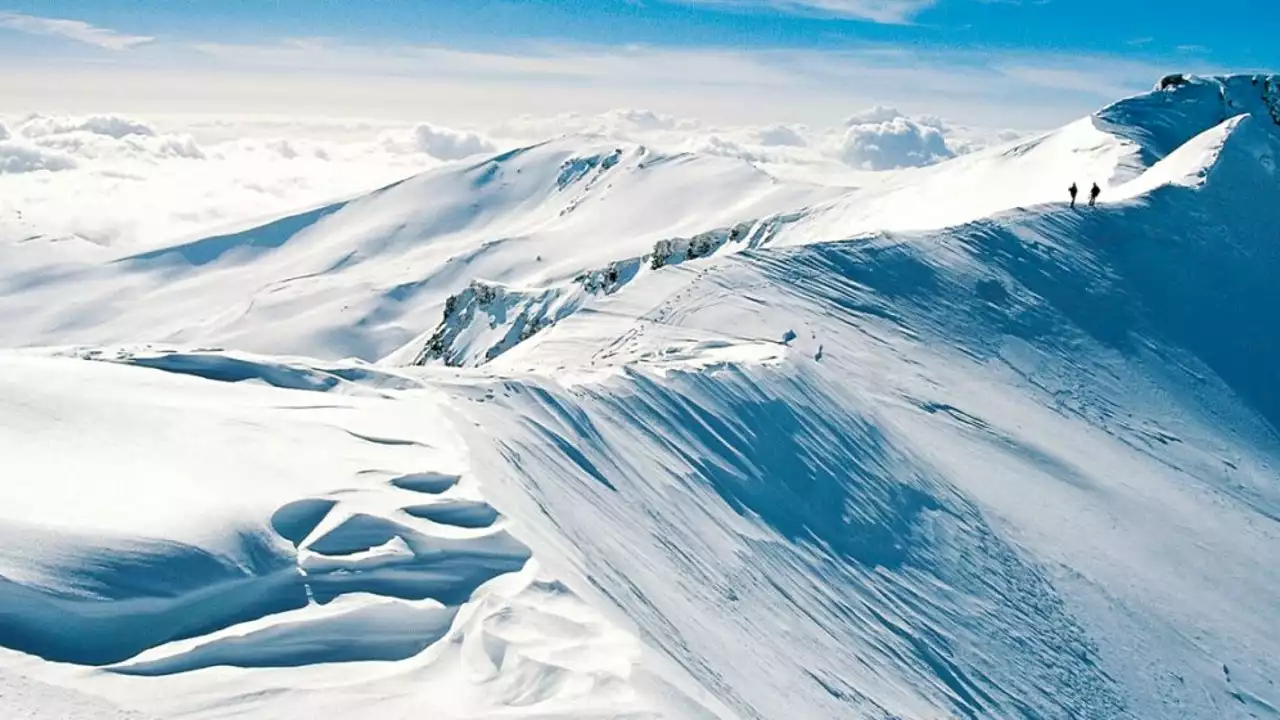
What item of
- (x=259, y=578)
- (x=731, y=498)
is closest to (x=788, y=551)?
(x=731, y=498)

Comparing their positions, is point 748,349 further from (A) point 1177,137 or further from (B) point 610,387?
(A) point 1177,137

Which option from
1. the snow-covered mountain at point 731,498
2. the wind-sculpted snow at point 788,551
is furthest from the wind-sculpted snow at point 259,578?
the wind-sculpted snow at point 788,551

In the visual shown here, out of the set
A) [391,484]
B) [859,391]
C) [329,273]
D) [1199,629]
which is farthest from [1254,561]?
[329,273]

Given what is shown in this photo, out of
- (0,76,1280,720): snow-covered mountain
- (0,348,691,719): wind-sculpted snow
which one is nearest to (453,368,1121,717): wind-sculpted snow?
(0,76,1280,720): snow-covered mountain

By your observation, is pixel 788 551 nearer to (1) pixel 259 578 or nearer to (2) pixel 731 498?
(2) pixel 731 498

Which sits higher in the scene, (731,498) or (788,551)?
(731,498)

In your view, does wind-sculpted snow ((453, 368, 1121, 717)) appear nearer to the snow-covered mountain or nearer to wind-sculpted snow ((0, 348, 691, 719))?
the snow-covered mountain

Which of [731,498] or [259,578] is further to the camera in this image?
[731,498]

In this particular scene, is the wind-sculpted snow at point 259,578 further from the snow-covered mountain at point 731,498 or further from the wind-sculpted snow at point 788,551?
the wind-sculpted snow at point 788,551
